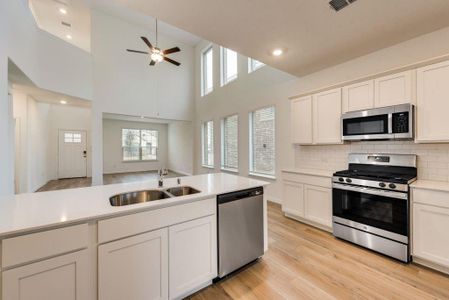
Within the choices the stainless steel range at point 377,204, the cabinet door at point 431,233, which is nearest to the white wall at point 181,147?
the stainless steel range at point 377,204

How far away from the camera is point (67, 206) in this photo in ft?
4.78

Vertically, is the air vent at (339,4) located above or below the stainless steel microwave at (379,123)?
above

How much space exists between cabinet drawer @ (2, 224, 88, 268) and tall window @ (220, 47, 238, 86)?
566 centimetres

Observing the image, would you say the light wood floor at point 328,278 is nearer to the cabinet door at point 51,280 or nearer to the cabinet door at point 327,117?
the cabinet door at point 51,280

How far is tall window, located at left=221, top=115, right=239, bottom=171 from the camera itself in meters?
6.08

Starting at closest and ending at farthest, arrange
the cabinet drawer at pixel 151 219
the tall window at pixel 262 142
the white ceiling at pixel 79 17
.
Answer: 1. the cabinet drawer at pixel 151 219
2. the tall window at pixel 262 142
3. the white ceiling at pixel 79 17

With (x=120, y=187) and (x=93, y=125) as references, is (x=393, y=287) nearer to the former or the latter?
(x=120, y=187)

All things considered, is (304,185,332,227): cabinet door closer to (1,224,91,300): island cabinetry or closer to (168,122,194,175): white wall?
(1,224,91,300): island cabinetry

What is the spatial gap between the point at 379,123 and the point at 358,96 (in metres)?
0.51

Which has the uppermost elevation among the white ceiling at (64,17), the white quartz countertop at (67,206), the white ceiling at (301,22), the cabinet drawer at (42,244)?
the white ceiling at (64,17)

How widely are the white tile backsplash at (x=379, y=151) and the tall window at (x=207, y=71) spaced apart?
184 inches

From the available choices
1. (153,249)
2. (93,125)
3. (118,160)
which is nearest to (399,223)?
(153,249)

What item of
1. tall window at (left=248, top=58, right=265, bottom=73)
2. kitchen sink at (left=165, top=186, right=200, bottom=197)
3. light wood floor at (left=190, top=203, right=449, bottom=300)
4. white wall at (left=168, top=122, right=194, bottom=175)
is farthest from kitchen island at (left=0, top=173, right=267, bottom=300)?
white wall at (left=168, top=122, right=194, bottom=175)

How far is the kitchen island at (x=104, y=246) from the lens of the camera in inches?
44.4
